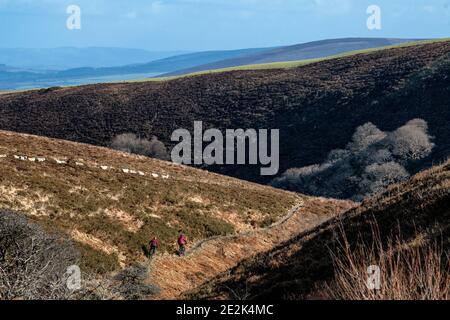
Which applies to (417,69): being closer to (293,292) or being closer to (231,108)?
(231,108)

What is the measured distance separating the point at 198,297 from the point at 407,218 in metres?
6.33

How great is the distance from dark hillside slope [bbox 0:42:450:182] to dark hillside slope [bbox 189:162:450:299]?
62693mm

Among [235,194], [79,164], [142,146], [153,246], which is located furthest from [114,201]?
[142,146]

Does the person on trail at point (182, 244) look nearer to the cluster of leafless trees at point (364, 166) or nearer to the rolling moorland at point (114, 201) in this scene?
the rolling moorland at point (114, 201)

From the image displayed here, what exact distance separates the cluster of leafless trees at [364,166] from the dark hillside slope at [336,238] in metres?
52.9

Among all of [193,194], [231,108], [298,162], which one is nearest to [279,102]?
[231,108]

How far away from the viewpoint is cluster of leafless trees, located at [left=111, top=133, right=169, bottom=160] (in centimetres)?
9206

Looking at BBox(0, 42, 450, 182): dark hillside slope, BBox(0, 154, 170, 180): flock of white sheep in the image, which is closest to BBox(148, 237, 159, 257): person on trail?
BBox(0, 154, 170, 180): flock of white sheep

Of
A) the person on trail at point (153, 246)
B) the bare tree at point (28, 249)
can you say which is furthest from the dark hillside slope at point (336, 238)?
the person on trail at point (153, 246)

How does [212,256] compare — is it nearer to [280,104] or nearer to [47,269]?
[47,269]

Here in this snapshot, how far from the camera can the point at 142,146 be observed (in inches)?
3711

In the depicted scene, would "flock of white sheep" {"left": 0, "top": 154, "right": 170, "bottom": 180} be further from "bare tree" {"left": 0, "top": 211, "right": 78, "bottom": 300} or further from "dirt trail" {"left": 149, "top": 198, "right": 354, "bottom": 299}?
"bare tree" {"left": 0, "top": 211, "right": 78, "bottom": 300}

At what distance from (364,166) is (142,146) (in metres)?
40.7

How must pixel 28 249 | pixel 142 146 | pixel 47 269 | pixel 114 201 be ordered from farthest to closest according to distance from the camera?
pixel 142 146
pixel 114 201
pixel 28 249
pixel 47 269
